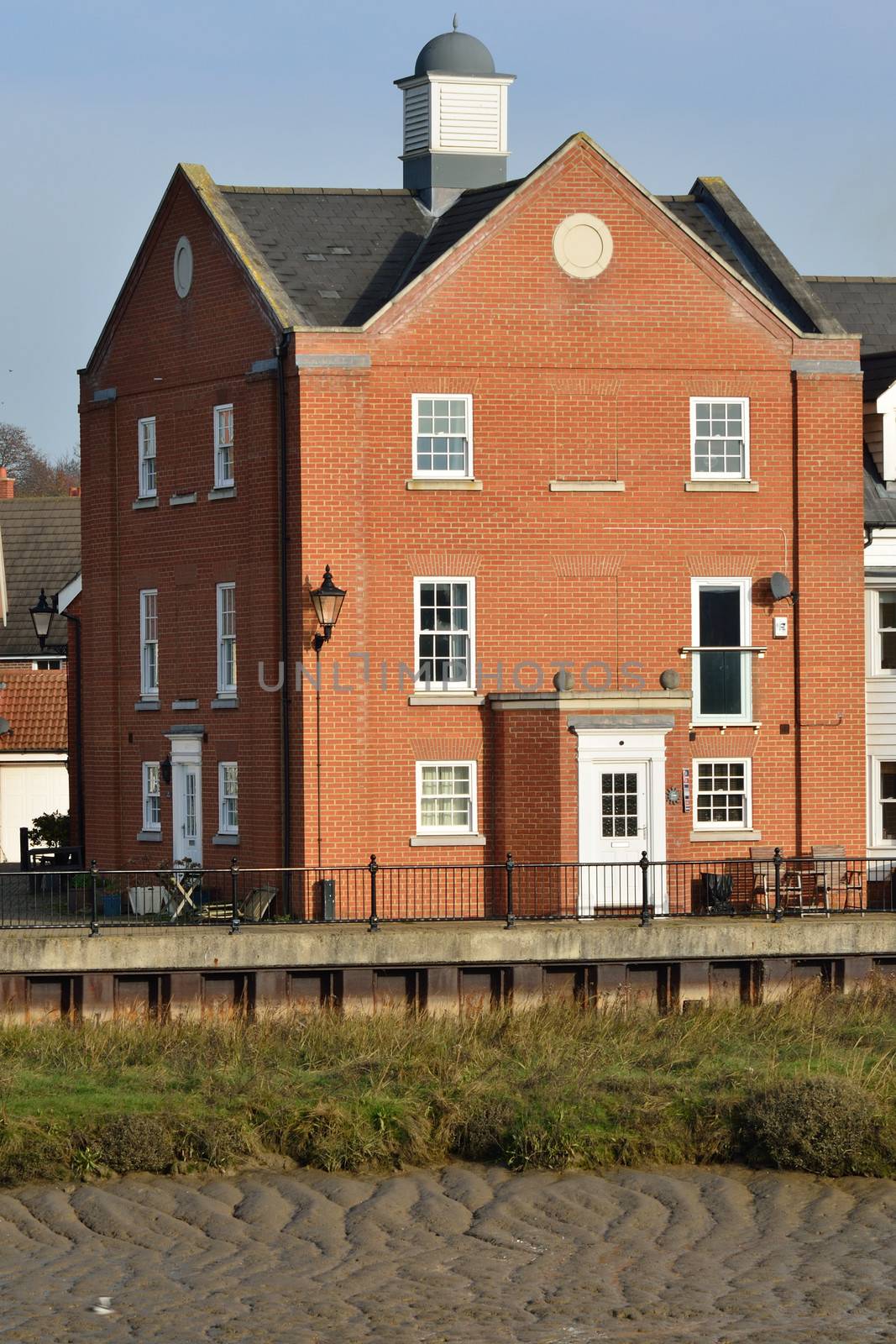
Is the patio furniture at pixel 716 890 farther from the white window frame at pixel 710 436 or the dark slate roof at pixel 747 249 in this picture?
the dark slate roof at pixel 747 249

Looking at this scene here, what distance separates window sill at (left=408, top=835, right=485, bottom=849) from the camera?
35.4 m

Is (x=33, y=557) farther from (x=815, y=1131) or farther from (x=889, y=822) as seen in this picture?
(x=815, y=1131)

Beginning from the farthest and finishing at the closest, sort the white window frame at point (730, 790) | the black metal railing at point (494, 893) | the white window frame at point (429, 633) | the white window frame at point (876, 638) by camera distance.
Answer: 1. the white window frame at point (876, 638)
2. the white window frame at point (730, 790)
3. the white window frame at point (429, 633)
4. the black metal railing at point (494, 893)

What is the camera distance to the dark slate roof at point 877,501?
38.0m

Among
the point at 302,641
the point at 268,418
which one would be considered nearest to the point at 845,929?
the point at 302,641

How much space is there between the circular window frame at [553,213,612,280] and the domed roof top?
745 cm

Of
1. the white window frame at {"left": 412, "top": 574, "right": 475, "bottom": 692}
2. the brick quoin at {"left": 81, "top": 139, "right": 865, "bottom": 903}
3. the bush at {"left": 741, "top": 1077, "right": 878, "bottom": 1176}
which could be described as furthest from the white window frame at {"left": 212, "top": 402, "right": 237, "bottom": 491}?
the bush at {"left": 741, "top": 1077, "right": 878, "bottom": 1176}

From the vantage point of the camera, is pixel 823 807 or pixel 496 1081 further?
pixel 823 807

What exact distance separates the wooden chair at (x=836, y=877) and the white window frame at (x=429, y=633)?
6.09m

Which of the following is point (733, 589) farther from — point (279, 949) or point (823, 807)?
point (279, 949)

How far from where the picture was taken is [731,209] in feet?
130

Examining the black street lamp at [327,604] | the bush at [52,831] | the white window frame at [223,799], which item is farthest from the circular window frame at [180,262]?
the bush at [52,831]

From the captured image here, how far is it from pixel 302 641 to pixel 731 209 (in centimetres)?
1134

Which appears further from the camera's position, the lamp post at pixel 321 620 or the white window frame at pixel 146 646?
the white window frame at pixel 146 646
